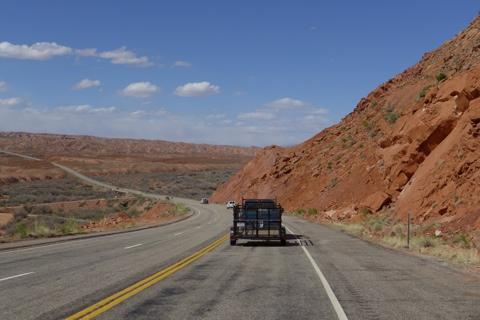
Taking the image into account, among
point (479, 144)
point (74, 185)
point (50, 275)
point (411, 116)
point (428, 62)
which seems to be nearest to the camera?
point (50, 275)

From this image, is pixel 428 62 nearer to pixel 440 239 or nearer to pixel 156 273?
pixel 440 239

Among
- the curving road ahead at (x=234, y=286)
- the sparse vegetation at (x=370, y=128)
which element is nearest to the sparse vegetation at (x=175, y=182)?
the sparse vegetation at (x=370, y=128)

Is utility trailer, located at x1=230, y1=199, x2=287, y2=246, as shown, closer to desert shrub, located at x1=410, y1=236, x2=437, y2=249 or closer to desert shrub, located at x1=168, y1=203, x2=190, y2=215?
desert shrub, located at x1=410, y1=236, x2=437, y2=249

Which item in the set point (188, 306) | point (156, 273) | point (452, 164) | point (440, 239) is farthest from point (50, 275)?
point (452, 164)

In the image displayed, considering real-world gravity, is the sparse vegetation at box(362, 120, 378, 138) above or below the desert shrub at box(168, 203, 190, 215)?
above

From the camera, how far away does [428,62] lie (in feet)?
221

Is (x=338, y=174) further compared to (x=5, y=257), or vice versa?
(x=338, y=174)

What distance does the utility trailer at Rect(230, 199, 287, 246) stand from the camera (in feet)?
76.9

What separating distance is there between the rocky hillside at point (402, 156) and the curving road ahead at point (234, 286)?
429 inches

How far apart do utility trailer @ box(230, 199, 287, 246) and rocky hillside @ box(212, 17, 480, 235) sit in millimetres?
7587

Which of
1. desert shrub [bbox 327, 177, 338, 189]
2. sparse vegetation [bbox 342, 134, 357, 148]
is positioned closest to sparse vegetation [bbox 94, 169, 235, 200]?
sparse vegetation [bbox 342, 134, 357, 148]

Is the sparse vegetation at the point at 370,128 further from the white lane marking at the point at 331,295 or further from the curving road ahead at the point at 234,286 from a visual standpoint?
the white lane marking at the point at 331,295

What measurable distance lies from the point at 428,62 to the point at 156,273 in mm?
60513

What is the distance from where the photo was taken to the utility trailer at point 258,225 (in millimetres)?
23438
